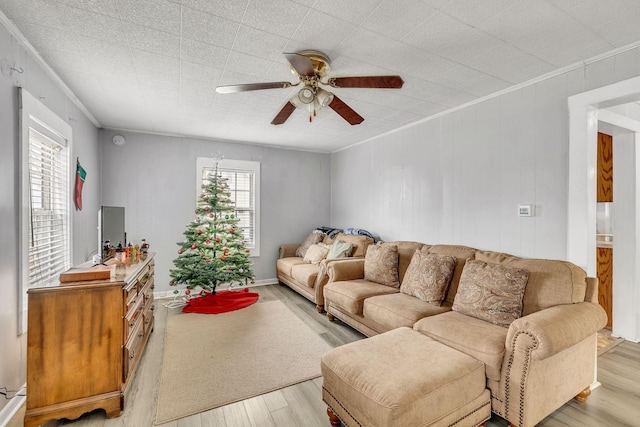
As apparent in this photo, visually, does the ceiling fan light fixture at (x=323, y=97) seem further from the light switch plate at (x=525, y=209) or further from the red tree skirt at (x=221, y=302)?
the red tree skirt at (x=221, y=302)

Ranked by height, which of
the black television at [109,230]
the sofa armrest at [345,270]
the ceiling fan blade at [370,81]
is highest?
the ceiling fan blade at [370,81]

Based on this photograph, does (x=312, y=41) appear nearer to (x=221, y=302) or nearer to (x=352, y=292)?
(x=352, y=292)

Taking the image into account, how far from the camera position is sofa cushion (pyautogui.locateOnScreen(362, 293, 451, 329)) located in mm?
2609

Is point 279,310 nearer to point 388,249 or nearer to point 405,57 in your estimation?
point 388,249

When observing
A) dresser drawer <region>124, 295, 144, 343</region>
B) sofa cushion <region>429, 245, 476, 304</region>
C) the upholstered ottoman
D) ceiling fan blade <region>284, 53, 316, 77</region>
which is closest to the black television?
dresser drawer <region>124, 295, 144, 343</region>

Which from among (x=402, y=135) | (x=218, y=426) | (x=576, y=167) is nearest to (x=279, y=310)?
(x=218, y=426)

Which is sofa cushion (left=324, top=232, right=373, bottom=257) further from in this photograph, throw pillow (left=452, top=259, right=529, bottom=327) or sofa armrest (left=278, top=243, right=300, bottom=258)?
throw pillow (left=452, top=259, right=529, bottom=327)

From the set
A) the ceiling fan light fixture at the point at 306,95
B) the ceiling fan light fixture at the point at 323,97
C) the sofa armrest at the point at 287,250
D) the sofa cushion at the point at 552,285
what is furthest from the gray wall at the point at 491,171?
the ceiling fan light fixture at the point at 306,95

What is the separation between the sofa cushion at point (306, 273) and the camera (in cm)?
424

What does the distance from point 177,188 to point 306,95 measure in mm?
3383

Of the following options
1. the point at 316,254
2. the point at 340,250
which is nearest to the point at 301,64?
the point at 340,250

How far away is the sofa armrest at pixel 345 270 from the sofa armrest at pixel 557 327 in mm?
2134

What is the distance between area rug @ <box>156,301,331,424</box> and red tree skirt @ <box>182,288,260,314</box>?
0.45 ft

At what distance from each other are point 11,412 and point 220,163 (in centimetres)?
387
